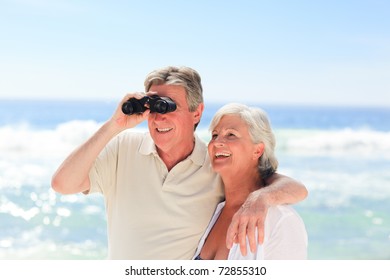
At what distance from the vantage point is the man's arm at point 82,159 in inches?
100

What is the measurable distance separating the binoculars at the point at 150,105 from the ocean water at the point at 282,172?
5.11m

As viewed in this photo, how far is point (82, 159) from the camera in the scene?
8.34 feet

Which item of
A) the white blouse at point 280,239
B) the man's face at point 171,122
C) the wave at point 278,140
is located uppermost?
the man's face at point 171,122

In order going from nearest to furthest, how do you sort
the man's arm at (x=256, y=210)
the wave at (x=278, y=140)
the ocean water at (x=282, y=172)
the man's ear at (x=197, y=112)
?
the man's arm at (x=256, y=210)
the man's ear at (x=197, y=112)
the ocean water at (x=282, y=172)
the wave at (x=278, y=140)

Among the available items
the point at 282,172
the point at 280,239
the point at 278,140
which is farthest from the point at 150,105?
the point at 278,140

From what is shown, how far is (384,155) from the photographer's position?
13445 mm

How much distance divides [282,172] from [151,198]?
10.4 metres

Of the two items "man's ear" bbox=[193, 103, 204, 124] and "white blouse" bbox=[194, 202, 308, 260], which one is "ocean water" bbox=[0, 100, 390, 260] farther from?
"white blouse" bbox=[194, 202, 308, 260]

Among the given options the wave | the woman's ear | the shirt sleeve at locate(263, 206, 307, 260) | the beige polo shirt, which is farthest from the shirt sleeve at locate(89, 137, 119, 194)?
the wave

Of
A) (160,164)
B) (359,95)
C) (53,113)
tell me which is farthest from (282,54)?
(160,164)

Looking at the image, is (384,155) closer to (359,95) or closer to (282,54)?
(359,95)

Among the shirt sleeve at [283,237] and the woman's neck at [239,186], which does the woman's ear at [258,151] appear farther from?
the shirt sleeve at [283,237]

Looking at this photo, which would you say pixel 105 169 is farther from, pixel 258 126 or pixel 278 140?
pixel 278 140

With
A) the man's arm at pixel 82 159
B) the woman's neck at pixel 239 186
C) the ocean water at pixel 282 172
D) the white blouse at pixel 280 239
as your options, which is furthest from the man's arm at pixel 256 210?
the ocean water at pixel 282 172
